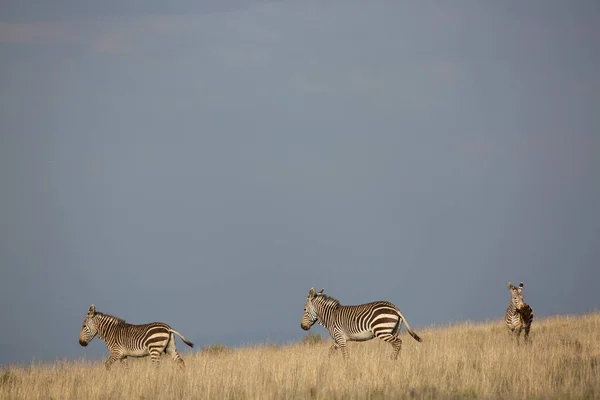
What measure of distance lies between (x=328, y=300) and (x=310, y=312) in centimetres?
65

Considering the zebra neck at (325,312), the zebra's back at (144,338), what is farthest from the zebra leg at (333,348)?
the zebra's back at (144,338)

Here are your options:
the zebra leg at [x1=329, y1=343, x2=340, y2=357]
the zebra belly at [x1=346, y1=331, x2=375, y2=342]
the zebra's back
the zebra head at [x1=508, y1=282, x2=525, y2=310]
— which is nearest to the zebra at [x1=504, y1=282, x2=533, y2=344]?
the zebra head at [x1=508, y1=282, x2=525, y2=310]

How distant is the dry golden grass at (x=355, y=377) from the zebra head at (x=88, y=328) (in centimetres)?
71

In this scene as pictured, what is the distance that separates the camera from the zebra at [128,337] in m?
17.7

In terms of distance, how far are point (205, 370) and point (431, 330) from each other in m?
11.8

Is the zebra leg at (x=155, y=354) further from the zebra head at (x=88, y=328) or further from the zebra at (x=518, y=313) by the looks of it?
the zebra at (x=518, y=313)

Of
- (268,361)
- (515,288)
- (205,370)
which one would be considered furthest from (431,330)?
(205,370)

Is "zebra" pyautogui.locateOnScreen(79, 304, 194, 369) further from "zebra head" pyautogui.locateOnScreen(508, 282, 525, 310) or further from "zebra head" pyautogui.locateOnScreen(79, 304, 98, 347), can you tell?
"zebra head" pyautogui.locateOnScreen(508, 282, 525, 310)

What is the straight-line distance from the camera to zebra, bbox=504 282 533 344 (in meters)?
20.5

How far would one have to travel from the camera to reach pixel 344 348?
19922 mm

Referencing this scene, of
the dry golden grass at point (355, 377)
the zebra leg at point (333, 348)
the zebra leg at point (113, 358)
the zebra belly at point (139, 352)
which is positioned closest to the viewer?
the dry golden grass at point (355, 377)

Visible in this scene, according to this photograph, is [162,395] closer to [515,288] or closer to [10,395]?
[10,395]

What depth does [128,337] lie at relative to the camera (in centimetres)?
1825

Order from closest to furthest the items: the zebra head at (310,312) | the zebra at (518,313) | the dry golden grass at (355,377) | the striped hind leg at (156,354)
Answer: the dry golden grass at (355,377) → the striped hind leg at (156,354) → the zebra at (518,313) → the zebra head at (310,312)
